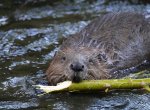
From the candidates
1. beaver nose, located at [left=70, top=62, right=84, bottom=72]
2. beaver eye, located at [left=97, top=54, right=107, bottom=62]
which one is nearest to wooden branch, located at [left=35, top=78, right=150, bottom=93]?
beaver nose, located at [left=70, top=62, right=84, bottom=72]

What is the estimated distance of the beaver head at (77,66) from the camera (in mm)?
5789

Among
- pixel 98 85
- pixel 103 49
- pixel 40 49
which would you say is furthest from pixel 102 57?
pixel 40 49

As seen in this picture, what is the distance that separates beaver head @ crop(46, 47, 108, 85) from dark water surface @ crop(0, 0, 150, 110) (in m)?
0.24

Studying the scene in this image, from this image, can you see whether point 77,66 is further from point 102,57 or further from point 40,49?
point 40,49

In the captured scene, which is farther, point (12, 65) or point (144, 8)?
point (144, 8)

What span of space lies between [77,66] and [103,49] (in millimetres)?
1210

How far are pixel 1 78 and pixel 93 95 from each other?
4.28 ft

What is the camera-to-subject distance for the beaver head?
579 cm

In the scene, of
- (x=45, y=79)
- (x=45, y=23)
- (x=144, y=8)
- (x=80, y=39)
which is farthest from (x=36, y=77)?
(x=144, y=8)

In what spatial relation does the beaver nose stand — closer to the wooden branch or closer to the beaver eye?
the wooden branch

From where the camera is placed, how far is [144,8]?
9.75 m

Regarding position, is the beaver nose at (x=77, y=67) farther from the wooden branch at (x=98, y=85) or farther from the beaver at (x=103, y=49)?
the wooden branch at (x=98, y=85)

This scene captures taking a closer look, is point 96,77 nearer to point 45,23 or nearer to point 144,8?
point 45,23

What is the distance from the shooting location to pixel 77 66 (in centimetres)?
572
